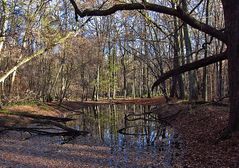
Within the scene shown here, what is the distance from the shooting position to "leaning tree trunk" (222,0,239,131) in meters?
12.5

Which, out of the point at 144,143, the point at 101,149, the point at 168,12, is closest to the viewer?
the point at 168,12

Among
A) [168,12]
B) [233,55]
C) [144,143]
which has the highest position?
[168,12]

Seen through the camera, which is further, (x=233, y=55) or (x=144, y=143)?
(x=144, y=143)

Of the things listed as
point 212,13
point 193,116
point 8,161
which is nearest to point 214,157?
point 8,161

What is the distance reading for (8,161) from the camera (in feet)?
39.4

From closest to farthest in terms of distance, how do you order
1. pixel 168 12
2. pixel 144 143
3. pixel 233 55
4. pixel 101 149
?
1. pixel 233 55
2. pixel 168 12
3. pixel 101 149
4. pixel 144 143

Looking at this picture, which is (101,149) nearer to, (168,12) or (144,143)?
(144,143)

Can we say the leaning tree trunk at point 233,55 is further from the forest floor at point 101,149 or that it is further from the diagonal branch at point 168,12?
the forest floor at point 101,149

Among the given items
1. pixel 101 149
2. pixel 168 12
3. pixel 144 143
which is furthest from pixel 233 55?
pixel 101 149

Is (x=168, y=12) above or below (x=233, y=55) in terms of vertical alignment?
above

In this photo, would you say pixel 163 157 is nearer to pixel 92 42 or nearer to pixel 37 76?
pixel 37 76

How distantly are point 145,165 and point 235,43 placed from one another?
535 cm

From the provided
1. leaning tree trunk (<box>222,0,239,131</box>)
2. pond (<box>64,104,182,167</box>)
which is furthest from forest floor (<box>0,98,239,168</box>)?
leaning tree trunk (<box>222,0,239,131</box>)

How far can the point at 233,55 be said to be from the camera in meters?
12.6
